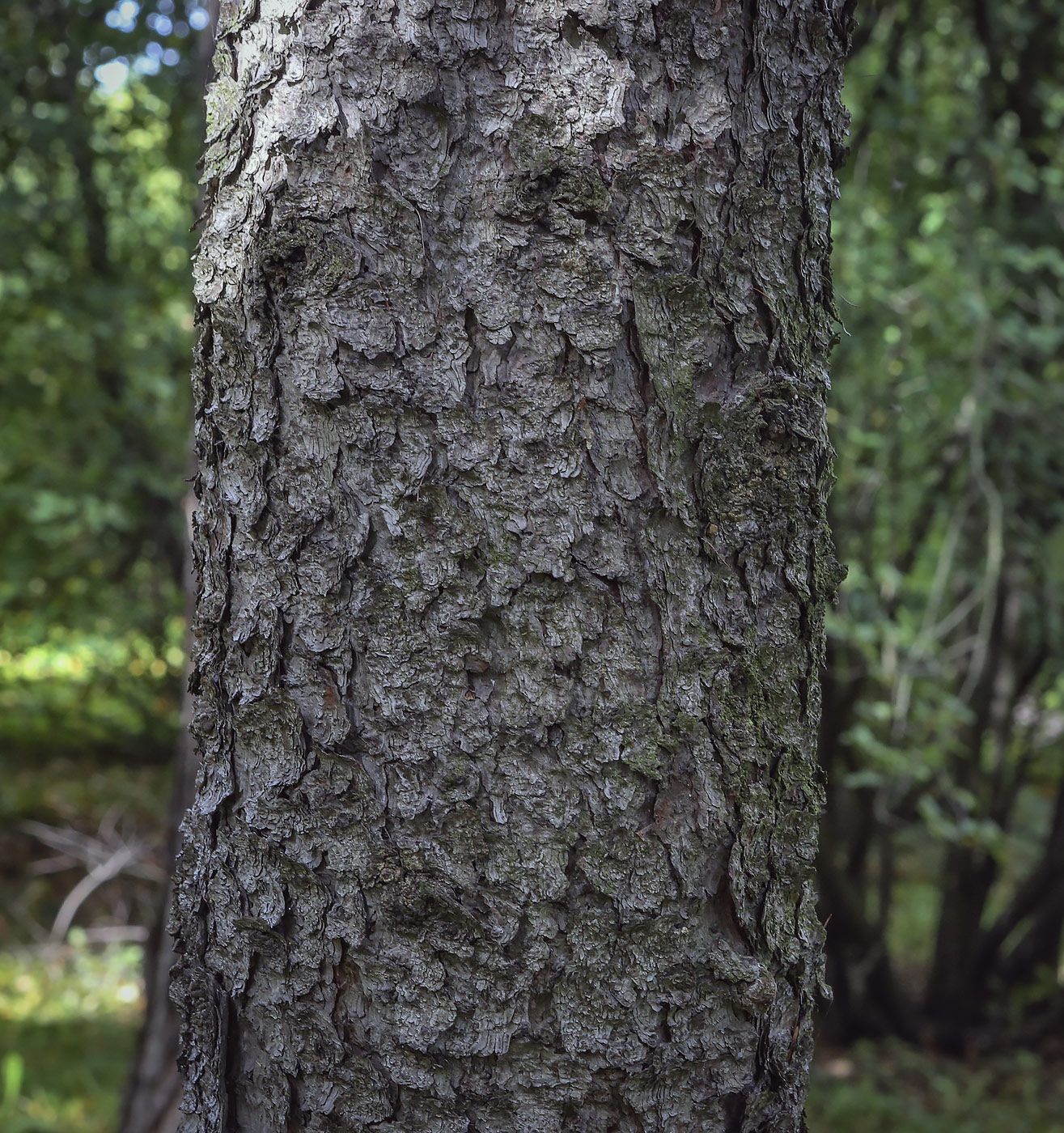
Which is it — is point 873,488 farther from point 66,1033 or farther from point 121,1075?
point 66,1033

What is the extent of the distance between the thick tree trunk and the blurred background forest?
221 cm

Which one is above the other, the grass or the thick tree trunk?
the thick tree trunk

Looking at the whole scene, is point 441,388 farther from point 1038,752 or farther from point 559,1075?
point 1038,752

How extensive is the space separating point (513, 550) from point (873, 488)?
3632 millimetres

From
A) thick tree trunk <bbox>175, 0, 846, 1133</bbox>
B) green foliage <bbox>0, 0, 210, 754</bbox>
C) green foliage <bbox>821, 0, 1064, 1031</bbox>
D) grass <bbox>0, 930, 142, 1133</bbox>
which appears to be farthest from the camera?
grass <bbox>0, 930, 142, 1133</bbox>

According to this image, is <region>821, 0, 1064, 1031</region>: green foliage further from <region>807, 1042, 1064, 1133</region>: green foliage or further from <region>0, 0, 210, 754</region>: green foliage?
<region>0, 0, 210, 754</region>: green foliage

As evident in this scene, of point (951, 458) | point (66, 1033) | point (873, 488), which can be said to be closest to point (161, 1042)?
point (66, 1033)

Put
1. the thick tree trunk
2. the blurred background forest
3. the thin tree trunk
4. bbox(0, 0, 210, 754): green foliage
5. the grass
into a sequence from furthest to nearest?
the grass → bbox(0, 0, 210, 754): green foliage → the blurred background forest → the thin tree trunk → the thick tree trunk

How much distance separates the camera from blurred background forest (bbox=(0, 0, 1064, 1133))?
3.88 meters

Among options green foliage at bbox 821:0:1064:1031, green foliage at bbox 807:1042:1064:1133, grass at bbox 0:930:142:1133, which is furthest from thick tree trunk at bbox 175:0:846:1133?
green foliage at bbox 807:1042:1064:1133

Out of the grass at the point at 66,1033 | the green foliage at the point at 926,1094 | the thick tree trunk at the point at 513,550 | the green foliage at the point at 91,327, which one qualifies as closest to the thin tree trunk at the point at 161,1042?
the green foliage at the point at 91,327

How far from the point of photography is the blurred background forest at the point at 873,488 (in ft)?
12.7

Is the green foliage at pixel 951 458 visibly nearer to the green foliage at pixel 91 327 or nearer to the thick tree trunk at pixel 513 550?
the thick tree trunk at pixel 513 550

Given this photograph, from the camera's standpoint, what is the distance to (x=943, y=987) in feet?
18.6
